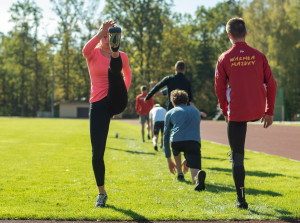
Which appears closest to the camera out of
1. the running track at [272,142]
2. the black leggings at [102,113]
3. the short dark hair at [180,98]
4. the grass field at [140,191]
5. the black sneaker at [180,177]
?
the grass field at [140,191]

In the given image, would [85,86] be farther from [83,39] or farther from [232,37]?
[232,37]

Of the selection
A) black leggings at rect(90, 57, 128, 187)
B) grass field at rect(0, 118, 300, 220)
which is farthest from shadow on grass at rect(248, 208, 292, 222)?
black leggings at rect(90, 57, 128, 187)

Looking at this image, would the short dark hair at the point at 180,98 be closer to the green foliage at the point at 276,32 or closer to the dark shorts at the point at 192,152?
the dark shorts at the point at 192,152

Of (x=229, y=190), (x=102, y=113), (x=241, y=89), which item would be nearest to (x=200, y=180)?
(x=229, y=190)

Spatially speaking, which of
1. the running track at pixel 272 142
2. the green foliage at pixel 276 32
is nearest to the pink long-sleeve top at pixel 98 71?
the running track at pixel 272 142

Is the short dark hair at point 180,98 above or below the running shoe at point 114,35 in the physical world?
below

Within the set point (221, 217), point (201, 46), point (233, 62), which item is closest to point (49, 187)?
point (221, 217)

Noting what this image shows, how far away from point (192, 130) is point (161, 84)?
165cm

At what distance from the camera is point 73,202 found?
196 inches

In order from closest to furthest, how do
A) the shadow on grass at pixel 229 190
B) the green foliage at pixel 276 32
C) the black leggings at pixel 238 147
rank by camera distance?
the black leggings at pixel 238 147, the shadow on grass at pixel 229 190, the green foliage at pixel 276 32

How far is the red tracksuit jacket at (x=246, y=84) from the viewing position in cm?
441

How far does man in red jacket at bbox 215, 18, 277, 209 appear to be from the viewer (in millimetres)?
4410

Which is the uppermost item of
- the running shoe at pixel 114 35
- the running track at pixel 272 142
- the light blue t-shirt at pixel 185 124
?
the running shoe at pixel 114 35

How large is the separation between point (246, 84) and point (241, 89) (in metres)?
0.08
